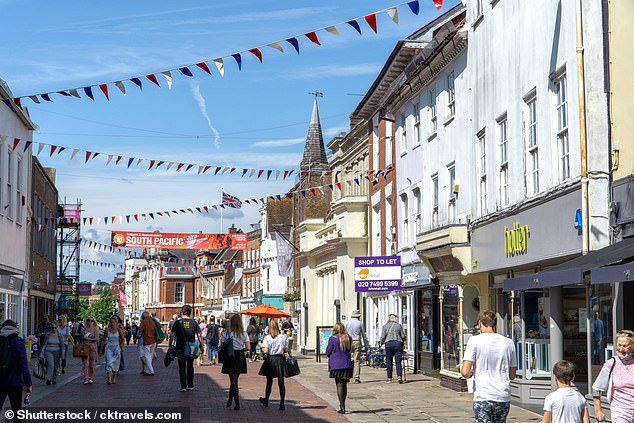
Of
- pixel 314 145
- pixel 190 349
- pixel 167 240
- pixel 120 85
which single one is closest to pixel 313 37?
pixel 120 85

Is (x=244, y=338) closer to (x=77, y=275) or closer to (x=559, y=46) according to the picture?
(x=559, y=46)

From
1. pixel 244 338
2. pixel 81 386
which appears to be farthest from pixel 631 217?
pixel 81 386

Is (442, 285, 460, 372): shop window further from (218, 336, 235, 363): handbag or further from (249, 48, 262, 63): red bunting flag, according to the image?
(249, 48, 262, 63): red bunting flag

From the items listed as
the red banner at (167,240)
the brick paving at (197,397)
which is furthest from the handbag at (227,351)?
the red banner at (167,240)

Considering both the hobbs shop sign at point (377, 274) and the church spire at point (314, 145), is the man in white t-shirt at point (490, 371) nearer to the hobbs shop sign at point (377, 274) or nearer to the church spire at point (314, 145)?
the hobbs shop sign at point (377, 274)

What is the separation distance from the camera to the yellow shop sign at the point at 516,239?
1838 centimetres

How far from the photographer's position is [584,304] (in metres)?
17.0

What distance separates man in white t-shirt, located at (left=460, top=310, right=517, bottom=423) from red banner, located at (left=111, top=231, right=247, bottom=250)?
43989 mm

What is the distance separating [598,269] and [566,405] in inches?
164

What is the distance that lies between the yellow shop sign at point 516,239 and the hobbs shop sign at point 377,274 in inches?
329

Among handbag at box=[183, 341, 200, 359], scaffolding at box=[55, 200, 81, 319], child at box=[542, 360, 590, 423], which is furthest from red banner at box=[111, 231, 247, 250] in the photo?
child at box=[542, 360, 590, 423]

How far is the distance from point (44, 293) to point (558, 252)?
31.6m

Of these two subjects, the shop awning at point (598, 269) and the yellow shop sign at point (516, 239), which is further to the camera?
the yellow shop sign at point (516, 239)

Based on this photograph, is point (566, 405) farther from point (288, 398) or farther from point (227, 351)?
point (288, 398)
